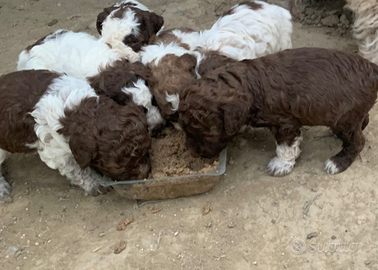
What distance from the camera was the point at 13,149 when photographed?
14.2 ft

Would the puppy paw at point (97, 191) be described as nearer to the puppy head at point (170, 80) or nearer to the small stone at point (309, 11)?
the puppy head at point (170, 80)

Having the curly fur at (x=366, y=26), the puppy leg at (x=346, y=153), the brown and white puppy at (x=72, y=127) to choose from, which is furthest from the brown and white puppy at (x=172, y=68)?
the curly fur at (x=366, y=26)

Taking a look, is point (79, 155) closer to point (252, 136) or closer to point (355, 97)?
point (252, 136)

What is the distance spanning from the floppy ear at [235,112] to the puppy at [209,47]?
57 cm

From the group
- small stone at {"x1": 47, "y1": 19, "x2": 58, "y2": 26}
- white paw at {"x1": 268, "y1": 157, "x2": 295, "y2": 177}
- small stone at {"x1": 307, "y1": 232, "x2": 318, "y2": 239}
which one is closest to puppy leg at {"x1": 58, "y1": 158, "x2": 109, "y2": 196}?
white paw at {"x1": 268, "y1": 157, "x2": 295, "y2": 177}

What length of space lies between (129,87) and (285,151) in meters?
1.64

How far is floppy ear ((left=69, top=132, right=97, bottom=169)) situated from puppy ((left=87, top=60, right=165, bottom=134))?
0.62 meters

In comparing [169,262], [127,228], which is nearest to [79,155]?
[127,228]

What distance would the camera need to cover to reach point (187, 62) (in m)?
4.34

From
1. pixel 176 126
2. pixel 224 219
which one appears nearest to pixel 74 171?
pixel 176 126

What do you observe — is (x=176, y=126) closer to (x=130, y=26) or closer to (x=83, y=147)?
(x=83, y=147)

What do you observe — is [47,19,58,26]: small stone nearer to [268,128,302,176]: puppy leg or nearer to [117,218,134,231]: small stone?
[117,218,134,231]: small stone

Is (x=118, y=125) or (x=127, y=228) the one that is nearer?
(x=118, y=125)

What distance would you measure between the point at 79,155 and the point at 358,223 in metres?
2.50
